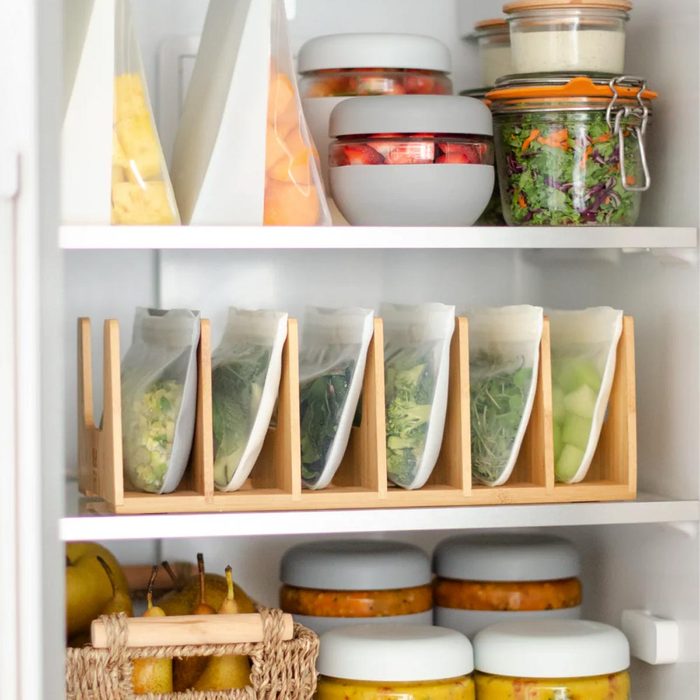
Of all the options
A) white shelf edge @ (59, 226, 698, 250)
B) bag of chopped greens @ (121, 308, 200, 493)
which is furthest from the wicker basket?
white shelf edge @ (59, 226, 698, 250)

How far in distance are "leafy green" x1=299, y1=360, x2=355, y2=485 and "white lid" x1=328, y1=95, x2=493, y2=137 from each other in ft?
0.74

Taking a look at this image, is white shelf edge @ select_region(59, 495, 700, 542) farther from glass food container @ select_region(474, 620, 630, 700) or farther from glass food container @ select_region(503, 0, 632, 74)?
glass food container @ select_region(503, 0, 632, 74)

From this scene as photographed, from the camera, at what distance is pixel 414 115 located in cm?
134

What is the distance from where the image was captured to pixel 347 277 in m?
1.63

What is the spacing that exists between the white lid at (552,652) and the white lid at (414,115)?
49 centimetres

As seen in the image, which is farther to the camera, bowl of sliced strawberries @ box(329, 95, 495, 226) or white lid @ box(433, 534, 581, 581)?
white lid @ box(433, 534, 581, 581)

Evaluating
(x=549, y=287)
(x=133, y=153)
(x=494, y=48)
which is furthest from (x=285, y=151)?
(x=549, y=287)

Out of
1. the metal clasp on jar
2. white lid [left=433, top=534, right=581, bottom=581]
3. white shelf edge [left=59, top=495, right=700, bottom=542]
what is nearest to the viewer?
white shelf edge [left=59, top=495, right=700, bottom=542]

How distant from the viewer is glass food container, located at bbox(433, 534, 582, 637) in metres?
1.48

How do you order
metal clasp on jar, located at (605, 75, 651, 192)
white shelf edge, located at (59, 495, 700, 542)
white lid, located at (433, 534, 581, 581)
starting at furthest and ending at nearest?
white lid, located at (433, 534, 581, 581), metal clasp on jar, located at (605, 75, 651, 192), white shelf edge, located at (59, 495, 700, 542)

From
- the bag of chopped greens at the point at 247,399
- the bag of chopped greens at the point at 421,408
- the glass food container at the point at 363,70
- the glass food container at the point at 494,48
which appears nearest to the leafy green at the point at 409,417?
the bag of chopped greens at the point at 421,408

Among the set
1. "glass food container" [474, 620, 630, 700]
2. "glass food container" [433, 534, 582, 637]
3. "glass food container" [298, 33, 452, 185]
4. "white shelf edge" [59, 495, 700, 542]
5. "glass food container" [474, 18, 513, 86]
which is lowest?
"glass food container" [474, 620, 630, 700]

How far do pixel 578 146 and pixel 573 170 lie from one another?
2 centimetres

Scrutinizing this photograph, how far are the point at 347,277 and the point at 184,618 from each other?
50cm
